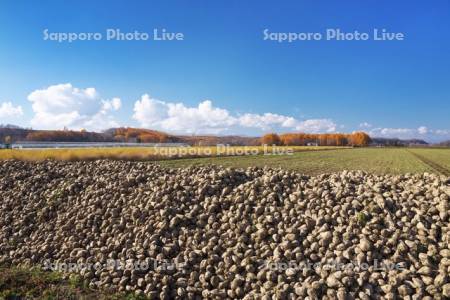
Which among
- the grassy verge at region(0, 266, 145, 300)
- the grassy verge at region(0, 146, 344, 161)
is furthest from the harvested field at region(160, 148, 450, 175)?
the grassy verge at region(0, 266, 145, 300)

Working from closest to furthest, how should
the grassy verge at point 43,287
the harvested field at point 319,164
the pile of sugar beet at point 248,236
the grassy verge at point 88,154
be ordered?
the pile of sugar beet at point 248,236
the grassy verge at point 43,287
the harvested field at point 319,164
the grassy verge at point 88,154

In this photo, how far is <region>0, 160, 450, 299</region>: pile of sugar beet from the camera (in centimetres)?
679

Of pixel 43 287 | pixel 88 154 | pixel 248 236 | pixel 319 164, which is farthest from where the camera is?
pixel 88 154

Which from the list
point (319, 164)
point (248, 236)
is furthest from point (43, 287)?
point (319, 164)

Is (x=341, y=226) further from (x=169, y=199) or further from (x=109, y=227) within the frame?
(x=109, y=227)

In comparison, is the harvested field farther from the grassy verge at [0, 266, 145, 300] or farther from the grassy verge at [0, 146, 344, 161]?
the grassy verge at [0, 266, 145, 300]

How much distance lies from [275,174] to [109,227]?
14.2 feet

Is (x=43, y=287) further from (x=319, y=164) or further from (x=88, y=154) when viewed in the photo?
(x=88, y=154)

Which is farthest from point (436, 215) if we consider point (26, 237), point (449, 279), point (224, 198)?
point (26, 237)

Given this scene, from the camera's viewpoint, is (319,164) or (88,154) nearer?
(319,164)

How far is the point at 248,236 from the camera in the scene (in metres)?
8.22

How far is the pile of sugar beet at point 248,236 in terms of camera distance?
6.79 metres

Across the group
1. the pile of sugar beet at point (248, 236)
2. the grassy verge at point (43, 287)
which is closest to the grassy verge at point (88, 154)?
the pile of sugar beet at point (248, 236)

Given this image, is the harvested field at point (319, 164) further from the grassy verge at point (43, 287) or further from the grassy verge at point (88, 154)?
the grassy verge at point (43, 287)
